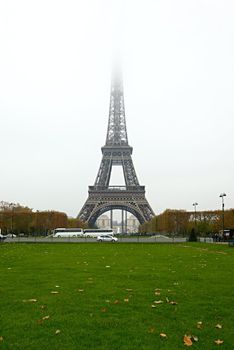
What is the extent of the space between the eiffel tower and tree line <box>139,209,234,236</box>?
8350 millimetres

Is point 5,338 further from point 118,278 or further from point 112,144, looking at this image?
point 112,144

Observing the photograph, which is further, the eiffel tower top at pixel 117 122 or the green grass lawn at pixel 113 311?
the eiffel tower top at pixel 117 122

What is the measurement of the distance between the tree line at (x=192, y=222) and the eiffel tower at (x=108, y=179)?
835 centimetres

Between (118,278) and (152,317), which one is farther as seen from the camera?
(118,278)

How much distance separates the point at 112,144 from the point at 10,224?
3353 centimetres

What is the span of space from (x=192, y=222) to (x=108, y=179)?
90.7 feet

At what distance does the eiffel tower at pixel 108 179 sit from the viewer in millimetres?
100250

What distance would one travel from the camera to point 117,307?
8930 millimetres

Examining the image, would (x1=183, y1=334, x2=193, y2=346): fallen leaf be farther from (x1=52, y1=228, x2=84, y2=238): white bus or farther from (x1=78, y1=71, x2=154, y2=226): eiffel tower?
(x1=78, y1=71, x2=154, y2=226): eiffel tower

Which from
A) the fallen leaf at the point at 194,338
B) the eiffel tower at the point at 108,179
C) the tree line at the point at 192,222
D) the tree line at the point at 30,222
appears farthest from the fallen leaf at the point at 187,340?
the eiffel tower at the point at 108,179

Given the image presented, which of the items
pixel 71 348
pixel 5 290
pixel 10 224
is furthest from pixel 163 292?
pixel 10 224

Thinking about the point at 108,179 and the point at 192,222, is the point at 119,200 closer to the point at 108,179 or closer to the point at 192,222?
the point at 108,179

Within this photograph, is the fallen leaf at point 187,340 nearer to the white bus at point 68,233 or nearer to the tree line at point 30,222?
the white bus at point 68,233

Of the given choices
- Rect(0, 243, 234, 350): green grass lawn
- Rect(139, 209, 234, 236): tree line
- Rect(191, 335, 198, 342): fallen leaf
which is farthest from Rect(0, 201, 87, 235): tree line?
Rect(191, 335, 198, 342): fallen leaf
